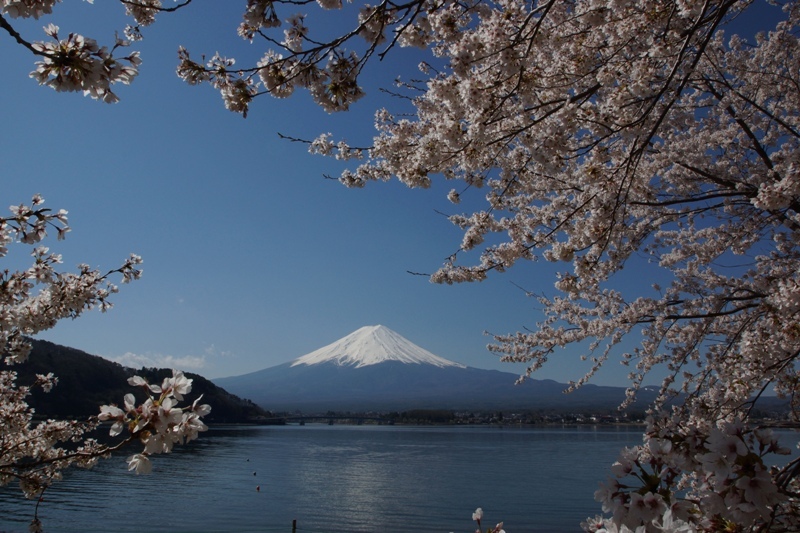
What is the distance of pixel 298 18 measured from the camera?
215cm

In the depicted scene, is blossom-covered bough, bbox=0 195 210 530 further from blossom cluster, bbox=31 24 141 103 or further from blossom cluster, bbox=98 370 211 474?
blossom cluster, bbox=31 24 141 103

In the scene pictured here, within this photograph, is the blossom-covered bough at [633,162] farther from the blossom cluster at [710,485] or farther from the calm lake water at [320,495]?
the calm lake water at [320,495]

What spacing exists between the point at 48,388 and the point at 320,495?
25521 mm

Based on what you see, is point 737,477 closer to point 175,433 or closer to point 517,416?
point 175,433

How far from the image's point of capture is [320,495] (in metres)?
27.8

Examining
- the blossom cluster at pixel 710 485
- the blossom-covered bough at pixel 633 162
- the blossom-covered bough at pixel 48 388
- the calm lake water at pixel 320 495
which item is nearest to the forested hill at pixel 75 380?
the calm lake water at pixel 320 495

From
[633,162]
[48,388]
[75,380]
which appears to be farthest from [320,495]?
[75,380]

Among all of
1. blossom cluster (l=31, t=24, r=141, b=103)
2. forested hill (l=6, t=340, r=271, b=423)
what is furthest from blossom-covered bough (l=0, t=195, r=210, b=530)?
forested hill (l=6, t=340, r=271, b=423)

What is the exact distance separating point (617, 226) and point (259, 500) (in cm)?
2742

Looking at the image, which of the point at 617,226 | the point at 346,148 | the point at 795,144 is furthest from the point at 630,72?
the point at 795,144

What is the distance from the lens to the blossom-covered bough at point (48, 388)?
1459 mm

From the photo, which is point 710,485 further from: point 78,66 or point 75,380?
point 75,380

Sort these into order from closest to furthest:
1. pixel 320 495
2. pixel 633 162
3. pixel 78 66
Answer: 1. pixel 78 66
2. pixel 633 162
3. pixel 320 495

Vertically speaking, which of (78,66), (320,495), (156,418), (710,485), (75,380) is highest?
(78,66)
